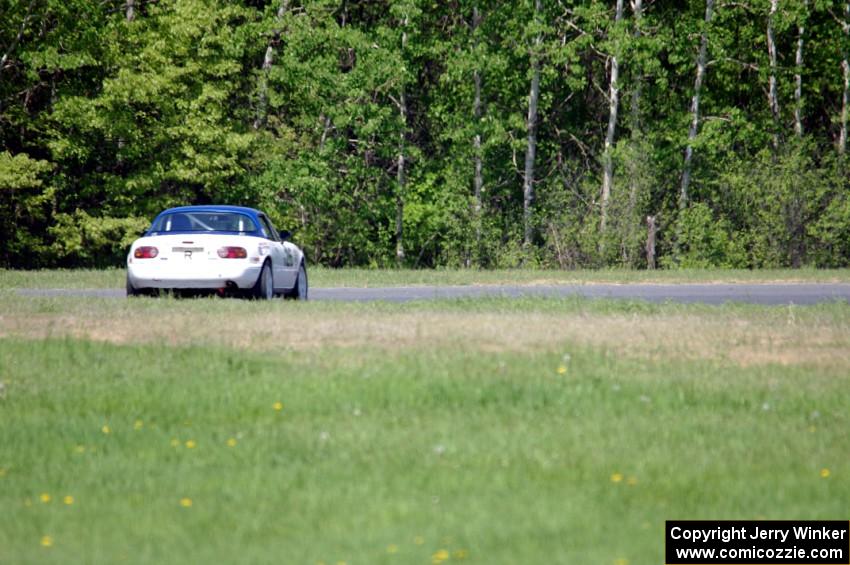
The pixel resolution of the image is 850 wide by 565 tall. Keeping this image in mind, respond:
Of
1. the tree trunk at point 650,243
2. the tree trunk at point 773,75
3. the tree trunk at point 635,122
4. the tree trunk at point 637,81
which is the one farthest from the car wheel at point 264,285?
the tree trunk at point 773,75

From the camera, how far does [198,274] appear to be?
2022 centimetres

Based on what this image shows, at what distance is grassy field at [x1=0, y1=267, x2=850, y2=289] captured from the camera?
94.1ft

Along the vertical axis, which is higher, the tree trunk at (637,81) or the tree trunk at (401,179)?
the tree trunk at (637,81)

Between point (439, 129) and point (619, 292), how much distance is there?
79.1ft

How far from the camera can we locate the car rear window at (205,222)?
21.1 m

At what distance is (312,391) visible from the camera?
37.7 feet

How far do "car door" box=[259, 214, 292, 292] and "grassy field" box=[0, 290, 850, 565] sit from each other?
494cm

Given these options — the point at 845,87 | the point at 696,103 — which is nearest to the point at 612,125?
the point at 696,103

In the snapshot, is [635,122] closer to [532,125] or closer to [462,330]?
[532,125]

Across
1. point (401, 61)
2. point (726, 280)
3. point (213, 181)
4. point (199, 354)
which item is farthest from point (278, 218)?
point (199, 354)

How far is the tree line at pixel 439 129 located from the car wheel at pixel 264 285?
18.8m

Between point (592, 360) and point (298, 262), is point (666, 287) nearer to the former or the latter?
point (298, 262)

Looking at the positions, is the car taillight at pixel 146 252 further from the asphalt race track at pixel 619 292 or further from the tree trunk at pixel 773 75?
the tree trunk at pixel 773 75

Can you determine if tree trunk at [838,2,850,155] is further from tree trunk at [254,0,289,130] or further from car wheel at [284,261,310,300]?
car wheel at [284,261,310,300]
